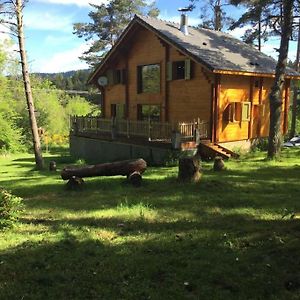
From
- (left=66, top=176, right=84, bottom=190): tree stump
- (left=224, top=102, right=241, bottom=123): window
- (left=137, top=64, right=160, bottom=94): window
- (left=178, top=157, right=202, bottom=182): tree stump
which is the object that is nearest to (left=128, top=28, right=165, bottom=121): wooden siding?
(left=137, top=64, right=160, bottom=94): window

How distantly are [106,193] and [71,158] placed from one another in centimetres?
1605

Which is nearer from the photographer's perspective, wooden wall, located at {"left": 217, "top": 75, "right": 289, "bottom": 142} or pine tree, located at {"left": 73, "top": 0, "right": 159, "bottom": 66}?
wooden wall, located at {"left": 217, "top": 75, "right": 289, "bottom": 142}

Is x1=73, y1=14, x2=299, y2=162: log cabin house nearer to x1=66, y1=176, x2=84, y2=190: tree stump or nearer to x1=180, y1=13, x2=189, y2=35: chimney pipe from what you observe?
x1=180, y1=13, x2=189, y2=35: chimney pipe

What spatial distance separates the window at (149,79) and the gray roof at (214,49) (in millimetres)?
2486

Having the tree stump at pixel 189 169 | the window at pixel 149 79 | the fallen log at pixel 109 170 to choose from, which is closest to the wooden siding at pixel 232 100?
the window at pixel 149 79

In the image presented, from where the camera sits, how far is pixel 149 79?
24219mm

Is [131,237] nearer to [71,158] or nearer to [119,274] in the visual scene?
[119,274]

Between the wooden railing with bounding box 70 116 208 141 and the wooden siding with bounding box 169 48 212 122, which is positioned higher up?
the wooden siding with bounding box 169 48 212 122

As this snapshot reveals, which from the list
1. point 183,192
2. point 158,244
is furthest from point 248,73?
point 158,244

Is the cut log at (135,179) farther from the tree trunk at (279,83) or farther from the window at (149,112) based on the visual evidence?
the window at (149,112)

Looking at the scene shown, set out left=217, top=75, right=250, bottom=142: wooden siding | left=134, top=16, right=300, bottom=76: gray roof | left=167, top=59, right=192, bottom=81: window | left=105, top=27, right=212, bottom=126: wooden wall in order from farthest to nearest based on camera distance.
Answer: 1. left=167, top=59, right=192, bottom=81: window
2. left=105, top=27, right=212, bottom=126: wooden wall
3. left=217, top=75, right=250, bottom=142: wooden siding
4. left=134, top=16, right=300, bottom=76: gray roof

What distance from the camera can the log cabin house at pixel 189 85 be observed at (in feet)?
66.0

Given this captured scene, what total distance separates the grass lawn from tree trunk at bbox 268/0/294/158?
18.8 ft

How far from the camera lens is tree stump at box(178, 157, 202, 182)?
12.5 metres
